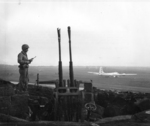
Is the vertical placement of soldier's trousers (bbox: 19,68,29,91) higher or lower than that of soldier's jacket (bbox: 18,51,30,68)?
lower

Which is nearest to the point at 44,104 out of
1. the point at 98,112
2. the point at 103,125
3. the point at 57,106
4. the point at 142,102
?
the point at 57,106

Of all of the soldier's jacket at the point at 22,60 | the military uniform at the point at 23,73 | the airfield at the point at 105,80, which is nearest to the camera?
the soldier's jacket at the point at 22,60

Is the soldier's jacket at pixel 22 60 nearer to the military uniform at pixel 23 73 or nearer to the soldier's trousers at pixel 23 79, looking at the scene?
the military uniform at pixel 23 73

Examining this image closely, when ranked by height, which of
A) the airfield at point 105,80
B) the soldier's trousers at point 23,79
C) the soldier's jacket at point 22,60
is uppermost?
the soldier's jacket at point 22,60

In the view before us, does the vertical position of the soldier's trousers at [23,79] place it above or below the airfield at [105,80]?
above

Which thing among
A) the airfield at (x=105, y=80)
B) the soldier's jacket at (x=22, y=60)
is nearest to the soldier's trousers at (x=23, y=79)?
the soldier's jacket at (x=22, y=60)

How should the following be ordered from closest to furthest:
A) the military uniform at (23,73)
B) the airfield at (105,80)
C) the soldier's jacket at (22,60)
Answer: the soldier's jacket at (22,60), the military uniform at (23,73), the airfield at (105,80)

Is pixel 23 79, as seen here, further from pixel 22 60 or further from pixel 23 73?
pixel 22 60

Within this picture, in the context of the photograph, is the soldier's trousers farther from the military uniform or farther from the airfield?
the airfield

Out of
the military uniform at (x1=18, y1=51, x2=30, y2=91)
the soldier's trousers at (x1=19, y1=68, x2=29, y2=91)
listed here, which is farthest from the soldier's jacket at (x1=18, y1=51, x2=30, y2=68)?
the soldier's trousers at (x1=19, y1=68, x2=29, y2=91)

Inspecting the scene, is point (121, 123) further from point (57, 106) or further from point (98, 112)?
point (98, 112)

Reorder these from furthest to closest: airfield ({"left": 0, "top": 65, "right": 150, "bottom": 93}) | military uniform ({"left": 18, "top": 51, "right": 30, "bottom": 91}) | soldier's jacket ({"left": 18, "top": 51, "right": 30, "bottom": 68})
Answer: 1. airfield ({"left": 0, "top": 65, "right": 150, "bottom": 93})
2. military uniform ({"left": 18, "top": 51, "right": 30, "bottom": 91})
3. soldier's jacket ({"left": 18, "top": 51, "right": 30, "bottom": 68})

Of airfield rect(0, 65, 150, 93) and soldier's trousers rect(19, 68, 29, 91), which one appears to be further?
airfield rect(0, 65, 150, 93)

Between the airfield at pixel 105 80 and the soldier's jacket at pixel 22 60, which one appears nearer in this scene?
the soldier's jacket at pixel 22 60
